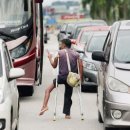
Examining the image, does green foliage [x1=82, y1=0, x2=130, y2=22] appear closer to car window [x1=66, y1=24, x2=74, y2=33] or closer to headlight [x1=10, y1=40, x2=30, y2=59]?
car window [x1=66, y1=24, x2=74, y2=33]

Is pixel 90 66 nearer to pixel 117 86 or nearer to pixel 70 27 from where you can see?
pixel 117 86

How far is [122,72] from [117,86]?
1.07 ft

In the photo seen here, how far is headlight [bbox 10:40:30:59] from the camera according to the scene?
1928cm

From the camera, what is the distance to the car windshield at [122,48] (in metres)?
12.8

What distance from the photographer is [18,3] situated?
19.7 meters

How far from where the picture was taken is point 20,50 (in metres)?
19.4

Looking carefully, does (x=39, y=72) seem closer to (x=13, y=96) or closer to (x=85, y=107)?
(x=85, y=107)

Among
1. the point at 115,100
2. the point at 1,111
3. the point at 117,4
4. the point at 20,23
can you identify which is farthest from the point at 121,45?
the point at 117,4

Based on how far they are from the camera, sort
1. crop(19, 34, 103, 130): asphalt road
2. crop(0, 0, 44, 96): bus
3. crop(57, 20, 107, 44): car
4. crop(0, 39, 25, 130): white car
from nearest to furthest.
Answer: crop(0, 39, 25, 130): white car, crop(19, 34, 103, 130): asphalt road, crop(0, 0, 44, 96): bus, crop(57, 20, 107, 44): car

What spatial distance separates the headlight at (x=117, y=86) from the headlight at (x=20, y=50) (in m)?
7.41

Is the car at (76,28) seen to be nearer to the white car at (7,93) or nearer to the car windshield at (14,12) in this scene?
the car windshield at (14,12)

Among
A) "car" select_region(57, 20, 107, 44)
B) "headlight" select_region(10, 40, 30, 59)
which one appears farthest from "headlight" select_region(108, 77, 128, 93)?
"car" select_region(57, 20, 107, 44)

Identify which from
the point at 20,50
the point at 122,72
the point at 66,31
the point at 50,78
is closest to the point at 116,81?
the point at 122,72

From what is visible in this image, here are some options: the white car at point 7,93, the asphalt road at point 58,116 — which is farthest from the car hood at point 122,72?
the asphalt road at point 58,116
